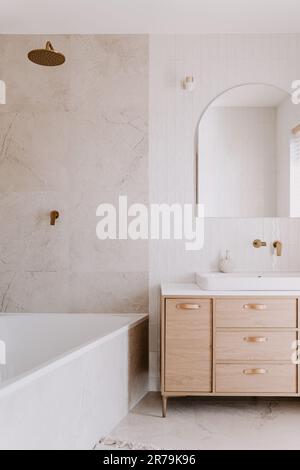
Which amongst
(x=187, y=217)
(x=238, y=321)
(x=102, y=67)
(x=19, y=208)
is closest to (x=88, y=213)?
(x=19, y=208)

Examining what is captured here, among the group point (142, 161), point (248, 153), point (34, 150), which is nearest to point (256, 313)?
point (248, 153)

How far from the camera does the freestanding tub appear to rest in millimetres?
1431

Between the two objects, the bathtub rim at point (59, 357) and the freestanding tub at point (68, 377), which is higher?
the bathtub rim at point (59, 357)

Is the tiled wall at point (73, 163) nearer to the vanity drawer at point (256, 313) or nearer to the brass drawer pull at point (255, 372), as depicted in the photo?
the vanity drawer at point (256, 313)

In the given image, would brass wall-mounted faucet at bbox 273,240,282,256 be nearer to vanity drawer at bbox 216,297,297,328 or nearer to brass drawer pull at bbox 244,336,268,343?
vanity drawer at bbox 216,297,297,328

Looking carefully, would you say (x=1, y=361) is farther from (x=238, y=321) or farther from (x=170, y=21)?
(x=170, y=21)

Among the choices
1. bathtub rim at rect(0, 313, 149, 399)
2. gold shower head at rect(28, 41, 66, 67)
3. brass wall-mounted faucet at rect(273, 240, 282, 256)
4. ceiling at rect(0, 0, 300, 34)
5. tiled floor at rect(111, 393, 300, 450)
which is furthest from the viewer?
brass wall-mounted faucet at rect(273, 240, 282, 256)

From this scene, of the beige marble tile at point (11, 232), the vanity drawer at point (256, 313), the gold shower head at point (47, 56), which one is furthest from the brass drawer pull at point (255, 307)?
the gold shower head at point (47, 56)

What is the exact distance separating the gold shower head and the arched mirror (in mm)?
1055

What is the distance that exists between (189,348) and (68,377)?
846mm

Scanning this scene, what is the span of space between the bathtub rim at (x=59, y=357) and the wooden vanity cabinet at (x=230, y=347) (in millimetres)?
339

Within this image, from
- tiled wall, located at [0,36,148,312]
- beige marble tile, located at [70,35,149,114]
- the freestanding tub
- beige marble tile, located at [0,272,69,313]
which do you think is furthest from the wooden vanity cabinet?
beige marble tile, located at [70,35,149,114]

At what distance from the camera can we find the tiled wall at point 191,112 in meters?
2.87

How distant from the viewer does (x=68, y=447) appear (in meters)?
1.71
